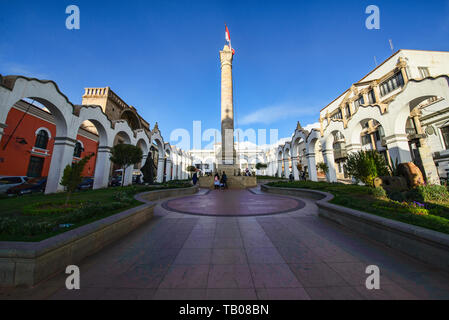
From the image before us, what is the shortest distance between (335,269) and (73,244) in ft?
13.6

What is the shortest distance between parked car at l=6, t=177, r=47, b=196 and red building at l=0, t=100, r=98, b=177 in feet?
12.8

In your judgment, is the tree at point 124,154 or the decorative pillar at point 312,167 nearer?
the tree at point 124,154

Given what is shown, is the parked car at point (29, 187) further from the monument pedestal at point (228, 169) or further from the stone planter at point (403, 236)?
the stone planter at point (403, 236)

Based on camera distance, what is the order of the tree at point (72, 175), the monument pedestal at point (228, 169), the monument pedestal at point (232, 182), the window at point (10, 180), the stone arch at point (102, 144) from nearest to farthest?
the tree at point (72, 175) → the window at point (10, 180) → the stone arch at point (102, 144) → the monument pedestal at point (232, 182) → the monument pedestal at point (228, 169)

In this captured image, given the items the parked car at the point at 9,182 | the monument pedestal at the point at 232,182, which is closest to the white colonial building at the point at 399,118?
the monument pedestal at the point at 232,182

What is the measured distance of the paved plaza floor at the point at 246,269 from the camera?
194 centimetres

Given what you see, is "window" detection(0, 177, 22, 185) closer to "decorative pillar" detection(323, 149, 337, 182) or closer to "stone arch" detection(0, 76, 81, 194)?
"stone arch" detection(0, 76, 81, 194)

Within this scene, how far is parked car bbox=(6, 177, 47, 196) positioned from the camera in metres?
10.1

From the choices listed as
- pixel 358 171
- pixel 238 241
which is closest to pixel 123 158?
pixel 238 241

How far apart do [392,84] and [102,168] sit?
33002mm

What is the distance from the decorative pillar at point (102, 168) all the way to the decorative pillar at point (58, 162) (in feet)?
9.60

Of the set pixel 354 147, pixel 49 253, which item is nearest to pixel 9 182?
pixel 49 253

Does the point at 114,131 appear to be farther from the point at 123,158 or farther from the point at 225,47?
the point at 225,47

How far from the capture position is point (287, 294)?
1.91 m
